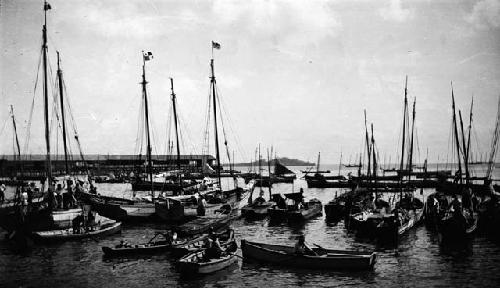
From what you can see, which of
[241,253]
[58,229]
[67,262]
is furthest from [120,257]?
[58,229]

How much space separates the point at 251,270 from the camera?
918 inches

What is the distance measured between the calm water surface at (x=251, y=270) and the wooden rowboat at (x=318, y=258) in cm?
47

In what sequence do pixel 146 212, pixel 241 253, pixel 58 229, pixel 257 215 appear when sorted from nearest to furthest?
pixel 241 253 → pixel 58 229 → pixel 146 212 → pixel 257 215

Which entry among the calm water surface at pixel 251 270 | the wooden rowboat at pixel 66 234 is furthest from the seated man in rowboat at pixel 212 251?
the wooden rowboat at pixel 66 234

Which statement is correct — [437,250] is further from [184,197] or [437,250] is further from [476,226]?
[184,197]

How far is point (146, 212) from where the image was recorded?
4047 centimetres

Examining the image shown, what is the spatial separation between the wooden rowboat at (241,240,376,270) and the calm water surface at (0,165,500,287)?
1.55 feet

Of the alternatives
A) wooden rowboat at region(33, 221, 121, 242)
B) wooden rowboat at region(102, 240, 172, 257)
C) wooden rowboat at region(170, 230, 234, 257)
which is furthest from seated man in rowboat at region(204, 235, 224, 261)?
wooden rowboat at region(33, 221, 121, 242)

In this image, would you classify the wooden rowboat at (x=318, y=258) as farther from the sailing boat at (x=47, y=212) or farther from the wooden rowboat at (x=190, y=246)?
the sailing boat at (x=47, y=212)

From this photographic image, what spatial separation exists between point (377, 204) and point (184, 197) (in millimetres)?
21868

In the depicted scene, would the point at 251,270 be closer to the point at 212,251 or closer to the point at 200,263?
the point at 212,251

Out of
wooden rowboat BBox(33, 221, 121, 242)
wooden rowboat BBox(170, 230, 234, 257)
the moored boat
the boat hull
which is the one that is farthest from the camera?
the moored boat

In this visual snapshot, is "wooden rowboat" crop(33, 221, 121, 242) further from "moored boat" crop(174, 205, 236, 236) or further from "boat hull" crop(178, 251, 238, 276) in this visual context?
"boat hull" crop(178, 251, 238, 276)

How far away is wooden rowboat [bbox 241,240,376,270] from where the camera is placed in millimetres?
22609
